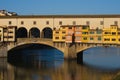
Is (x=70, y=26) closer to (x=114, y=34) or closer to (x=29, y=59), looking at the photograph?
(x=114, y=34)

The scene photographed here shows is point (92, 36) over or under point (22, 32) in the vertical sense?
under

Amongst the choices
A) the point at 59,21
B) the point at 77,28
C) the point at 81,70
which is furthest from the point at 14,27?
the point at 81,70

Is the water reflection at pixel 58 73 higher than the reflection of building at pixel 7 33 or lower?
lower

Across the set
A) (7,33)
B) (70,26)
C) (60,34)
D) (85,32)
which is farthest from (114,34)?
(7,33)

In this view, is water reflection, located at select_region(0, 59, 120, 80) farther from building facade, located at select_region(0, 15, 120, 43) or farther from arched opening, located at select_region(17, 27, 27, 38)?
arched opening, located at select_region(17, 27, 27, 38)

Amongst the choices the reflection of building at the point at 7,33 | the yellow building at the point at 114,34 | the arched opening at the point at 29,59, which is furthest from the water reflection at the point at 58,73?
the reflection of building at the point at 7,33

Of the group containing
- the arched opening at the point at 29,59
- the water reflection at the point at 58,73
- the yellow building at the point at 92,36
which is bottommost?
the water reflection at the point at 58,73

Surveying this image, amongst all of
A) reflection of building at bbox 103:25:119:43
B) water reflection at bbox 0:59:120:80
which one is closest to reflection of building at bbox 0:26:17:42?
water reflection at bbox 0:59:120:80

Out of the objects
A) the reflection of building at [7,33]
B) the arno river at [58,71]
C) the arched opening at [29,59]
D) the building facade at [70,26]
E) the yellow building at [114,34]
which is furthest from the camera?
the reflection of building at [7,33]

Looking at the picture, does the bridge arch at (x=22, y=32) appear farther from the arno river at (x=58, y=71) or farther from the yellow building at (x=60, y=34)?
the arno river at (x=58, y=71)

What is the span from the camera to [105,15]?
172 ft

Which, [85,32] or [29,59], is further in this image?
[29,59]

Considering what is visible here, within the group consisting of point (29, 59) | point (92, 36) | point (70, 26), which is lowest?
point (29, 59)

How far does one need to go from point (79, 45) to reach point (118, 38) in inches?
237
